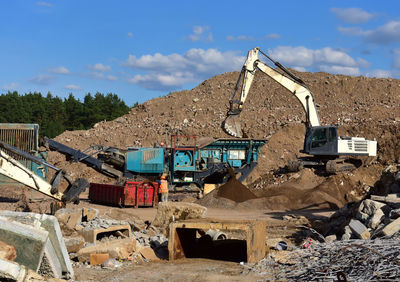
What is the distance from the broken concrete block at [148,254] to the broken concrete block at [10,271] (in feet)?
12.3

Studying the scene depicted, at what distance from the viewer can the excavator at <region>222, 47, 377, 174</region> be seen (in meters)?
22.2

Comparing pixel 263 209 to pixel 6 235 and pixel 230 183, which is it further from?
pixel 6 235

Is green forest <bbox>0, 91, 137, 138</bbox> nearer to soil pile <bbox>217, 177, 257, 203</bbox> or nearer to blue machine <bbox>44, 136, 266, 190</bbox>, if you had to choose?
blue machine <bbox>44, 136, 266, 190</bbox>

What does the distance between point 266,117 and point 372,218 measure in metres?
27.7

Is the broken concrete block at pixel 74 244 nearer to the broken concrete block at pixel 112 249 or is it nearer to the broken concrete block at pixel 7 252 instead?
the broken concrete block at pixel 112 249

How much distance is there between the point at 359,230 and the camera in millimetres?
10047

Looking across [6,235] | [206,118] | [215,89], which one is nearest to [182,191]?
[6,235]

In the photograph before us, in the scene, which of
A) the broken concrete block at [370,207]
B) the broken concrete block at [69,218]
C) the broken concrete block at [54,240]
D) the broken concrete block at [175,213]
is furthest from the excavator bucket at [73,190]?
the broken concrete block at [370,207]

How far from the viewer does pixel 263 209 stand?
755 inches

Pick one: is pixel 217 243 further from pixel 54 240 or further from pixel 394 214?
pixel 54 240

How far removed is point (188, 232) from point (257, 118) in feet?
90.2

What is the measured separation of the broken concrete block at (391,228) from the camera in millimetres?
9109

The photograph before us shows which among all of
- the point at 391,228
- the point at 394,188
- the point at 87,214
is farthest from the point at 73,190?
the point at 391,228

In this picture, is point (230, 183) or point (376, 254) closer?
point (376, 254)
